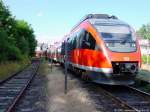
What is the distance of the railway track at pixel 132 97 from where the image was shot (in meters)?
12.1

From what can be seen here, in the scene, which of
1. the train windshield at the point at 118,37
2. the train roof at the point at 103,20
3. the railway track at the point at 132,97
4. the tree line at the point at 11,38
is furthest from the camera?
the tree line at the point at 11,38

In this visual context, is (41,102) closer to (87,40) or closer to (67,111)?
(67,111)

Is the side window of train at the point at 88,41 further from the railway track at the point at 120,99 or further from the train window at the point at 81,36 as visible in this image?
the railway track at the point at 120,99

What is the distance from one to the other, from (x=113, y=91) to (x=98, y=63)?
1578 millimetres

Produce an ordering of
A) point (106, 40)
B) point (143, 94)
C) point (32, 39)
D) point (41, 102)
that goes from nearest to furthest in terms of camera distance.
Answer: point (41, 102)
point (143, 94)
point (106, 40)
point (32, 39)

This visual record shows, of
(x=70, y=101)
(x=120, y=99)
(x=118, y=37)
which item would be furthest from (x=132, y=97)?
(x=118, y=37)

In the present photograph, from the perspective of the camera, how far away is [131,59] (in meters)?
15.4

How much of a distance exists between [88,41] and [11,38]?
34.9 m

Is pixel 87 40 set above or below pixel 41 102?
above

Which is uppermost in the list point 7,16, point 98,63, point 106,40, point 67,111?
point 7,16

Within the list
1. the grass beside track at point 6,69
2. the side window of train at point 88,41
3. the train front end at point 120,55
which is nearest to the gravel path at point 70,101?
the train front end at point 120,55

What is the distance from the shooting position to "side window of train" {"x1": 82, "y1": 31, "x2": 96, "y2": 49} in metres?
16.5

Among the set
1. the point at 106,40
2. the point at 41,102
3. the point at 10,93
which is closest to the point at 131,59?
the point at 106,40

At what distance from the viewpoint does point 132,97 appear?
1457 centimetres
